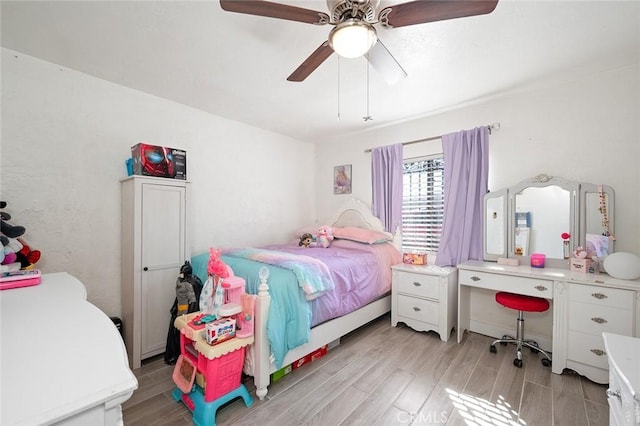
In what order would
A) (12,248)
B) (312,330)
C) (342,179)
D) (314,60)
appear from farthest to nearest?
(342,179)
(312,330)
(12,248)
(314,60)

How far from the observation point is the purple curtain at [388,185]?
138 inches

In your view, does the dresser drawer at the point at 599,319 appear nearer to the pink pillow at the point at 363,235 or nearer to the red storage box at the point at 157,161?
the pink pillow at the point at 363,235

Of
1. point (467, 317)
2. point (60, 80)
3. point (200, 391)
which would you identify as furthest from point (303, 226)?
point (60, 80)

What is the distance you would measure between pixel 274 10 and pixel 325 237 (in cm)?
264

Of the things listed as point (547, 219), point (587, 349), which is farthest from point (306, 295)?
point (547, 219)

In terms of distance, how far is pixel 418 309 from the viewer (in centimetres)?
283

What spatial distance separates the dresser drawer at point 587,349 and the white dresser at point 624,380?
4.24 feet

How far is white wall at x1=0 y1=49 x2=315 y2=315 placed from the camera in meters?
2.10

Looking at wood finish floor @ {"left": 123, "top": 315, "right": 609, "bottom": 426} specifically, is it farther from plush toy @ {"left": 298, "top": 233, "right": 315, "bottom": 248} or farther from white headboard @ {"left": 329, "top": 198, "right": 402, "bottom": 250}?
white headboard @ {"left": 329, "top": 198, "right": 402, "bottom": 250}

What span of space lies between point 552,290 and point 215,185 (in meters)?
3.56

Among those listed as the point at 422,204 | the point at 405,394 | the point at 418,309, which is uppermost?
the point at 422,204

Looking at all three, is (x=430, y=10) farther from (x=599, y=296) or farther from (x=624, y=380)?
(x=599, y=296)

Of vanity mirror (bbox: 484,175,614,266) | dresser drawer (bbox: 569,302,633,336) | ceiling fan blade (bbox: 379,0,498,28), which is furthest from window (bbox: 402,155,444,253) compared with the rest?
ceiling fan blade (bbox: 379,0,498,28)

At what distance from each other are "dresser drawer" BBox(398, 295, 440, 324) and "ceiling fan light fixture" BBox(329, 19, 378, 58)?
2439 millimetres
